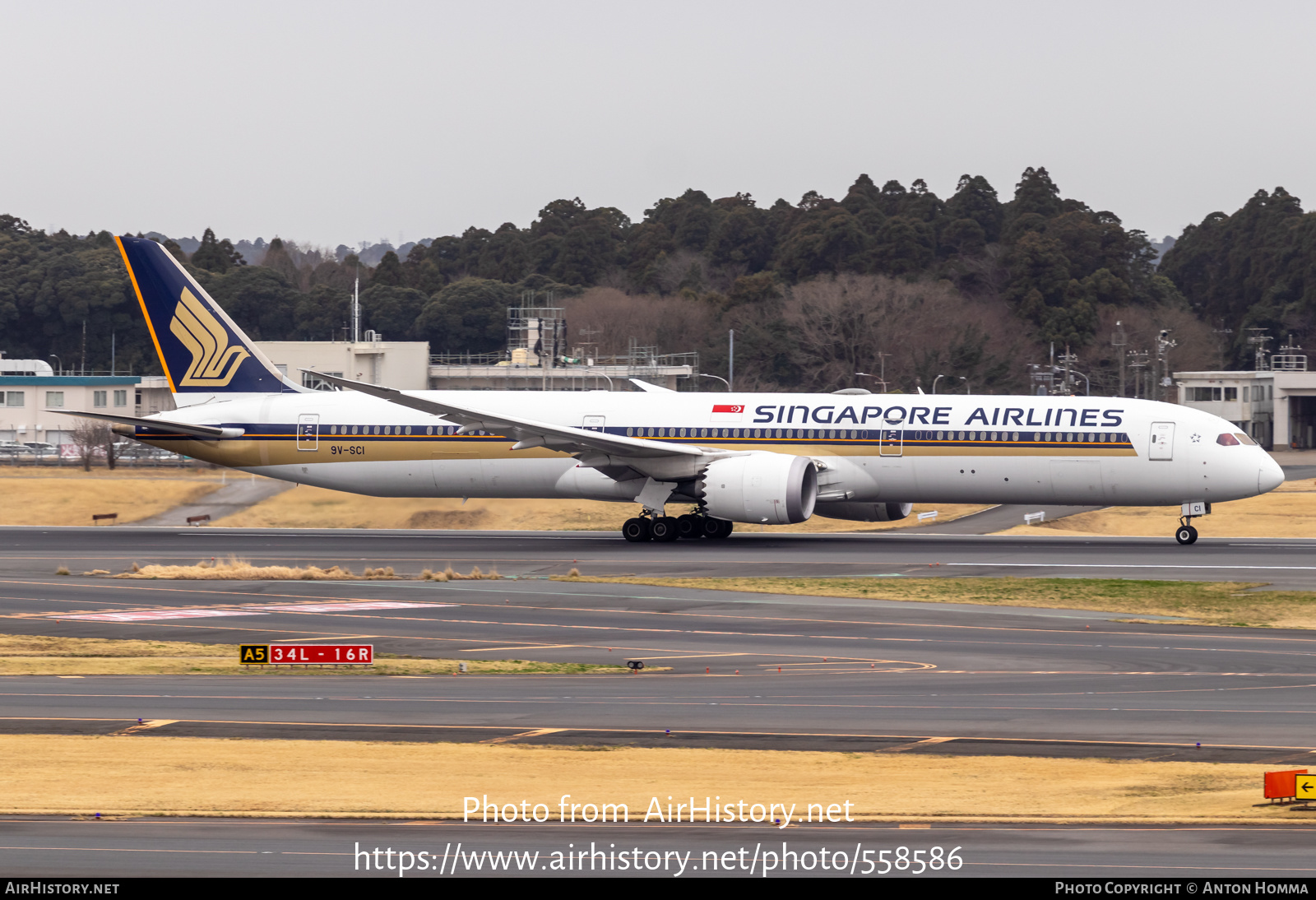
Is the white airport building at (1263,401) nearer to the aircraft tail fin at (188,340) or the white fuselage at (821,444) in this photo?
the white fuselage at (821,444)

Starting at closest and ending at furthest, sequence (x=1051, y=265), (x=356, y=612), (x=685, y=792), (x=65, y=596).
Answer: (x=685, y=792) → (x=356, y=612) → (x=65, y=596) → (x=1051, y=265)

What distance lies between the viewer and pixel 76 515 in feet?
186

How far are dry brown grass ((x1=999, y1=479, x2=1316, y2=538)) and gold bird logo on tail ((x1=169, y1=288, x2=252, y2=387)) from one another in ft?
86.2

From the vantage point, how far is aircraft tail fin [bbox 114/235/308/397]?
49188mm

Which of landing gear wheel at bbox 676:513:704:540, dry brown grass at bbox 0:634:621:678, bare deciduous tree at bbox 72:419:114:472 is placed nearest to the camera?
dry brown grass at bbox 0:634:621:678

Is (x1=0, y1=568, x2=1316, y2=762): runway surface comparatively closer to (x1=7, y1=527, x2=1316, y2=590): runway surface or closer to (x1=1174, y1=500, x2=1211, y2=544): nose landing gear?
(x1=7, y1=527, x2=1316, y2=590): runway surface

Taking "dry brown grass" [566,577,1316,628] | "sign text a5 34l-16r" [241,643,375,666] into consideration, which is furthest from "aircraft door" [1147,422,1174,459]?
"sign text a5 34l-16r" [241,643,375,666]

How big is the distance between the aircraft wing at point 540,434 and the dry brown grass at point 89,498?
1592cm

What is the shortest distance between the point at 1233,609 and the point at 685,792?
19.5m

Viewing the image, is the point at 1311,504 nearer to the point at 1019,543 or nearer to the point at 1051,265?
the point at 1019,543

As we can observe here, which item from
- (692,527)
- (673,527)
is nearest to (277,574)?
(673,527)

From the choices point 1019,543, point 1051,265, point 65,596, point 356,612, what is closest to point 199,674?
point 356,612

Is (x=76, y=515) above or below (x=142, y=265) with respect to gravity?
below

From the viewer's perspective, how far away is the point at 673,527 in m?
45.5
